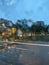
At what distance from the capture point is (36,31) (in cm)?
3139

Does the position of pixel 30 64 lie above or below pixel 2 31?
below

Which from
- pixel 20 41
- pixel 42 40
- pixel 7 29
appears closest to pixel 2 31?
pixel 7 29

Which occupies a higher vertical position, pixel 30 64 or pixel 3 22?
pixel 3 22

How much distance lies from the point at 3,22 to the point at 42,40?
35.5 feet

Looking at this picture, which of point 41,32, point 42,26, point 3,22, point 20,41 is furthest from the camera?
point 41,32

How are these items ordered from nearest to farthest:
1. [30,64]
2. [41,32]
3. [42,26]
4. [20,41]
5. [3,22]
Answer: [30,64] < [3,22] < [20,41] < [42,26] < [41,32]

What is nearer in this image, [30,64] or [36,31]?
[30,64]

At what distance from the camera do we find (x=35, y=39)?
32406 mm

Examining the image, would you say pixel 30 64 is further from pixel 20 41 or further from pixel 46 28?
pixel 46 28

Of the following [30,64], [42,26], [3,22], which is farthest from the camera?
[42,26]

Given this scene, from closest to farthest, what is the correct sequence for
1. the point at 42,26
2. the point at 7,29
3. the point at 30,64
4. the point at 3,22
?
the point at 30,64
the point at 7,29
the point at 3,22
the point at 42,26

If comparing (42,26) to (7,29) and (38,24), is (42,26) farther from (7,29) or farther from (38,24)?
(7,29)

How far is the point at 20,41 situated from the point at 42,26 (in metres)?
3.93

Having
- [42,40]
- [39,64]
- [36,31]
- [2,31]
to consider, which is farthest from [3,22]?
[39,64]
